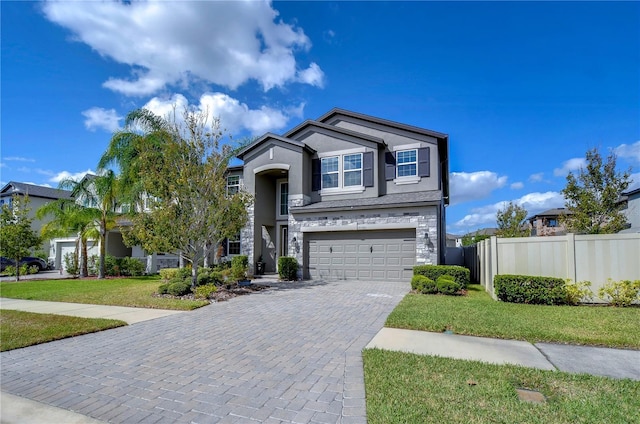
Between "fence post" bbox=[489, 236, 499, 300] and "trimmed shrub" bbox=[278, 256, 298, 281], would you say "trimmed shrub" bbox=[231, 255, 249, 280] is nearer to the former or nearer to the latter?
"trimmed shrub" bbox=[278, 256, 298, 281]

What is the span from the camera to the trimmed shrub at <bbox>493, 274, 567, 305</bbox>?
9219 millimetres

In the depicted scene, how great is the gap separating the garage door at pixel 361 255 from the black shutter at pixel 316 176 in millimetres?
2798

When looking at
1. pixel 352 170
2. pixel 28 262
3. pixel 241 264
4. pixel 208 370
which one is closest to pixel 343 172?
pixel 352 170

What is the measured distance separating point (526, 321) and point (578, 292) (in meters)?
3.27

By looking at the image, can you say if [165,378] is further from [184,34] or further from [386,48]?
[386,48]

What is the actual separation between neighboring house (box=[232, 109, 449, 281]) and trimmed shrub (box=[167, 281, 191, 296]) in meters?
6.37

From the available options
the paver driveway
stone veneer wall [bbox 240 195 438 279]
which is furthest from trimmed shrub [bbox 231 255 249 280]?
the paver driveway

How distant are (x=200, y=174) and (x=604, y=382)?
1230 cm

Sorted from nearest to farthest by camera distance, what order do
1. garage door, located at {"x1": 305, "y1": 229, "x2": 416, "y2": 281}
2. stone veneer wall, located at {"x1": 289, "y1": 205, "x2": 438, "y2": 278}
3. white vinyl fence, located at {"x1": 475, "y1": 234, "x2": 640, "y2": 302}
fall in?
white vinyl fence, located at {"x1": 475, "y1": 234, "x2": 640, "y2": 302}, stone veneer wall, located at {"x1": 289, "y1": 205, "x2": 438, "y2": 278}, garage door, located at {"x1": 305, "y1": 229, "x2": 416, "y2": 281}

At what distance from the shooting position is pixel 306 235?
1750 cm

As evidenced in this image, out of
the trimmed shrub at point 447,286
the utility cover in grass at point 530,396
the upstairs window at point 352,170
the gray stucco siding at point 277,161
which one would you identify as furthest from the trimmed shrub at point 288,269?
the utility cover in grass at point 530,396

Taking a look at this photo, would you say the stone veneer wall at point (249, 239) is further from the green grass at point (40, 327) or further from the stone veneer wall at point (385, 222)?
the green grass at point (40, 327)

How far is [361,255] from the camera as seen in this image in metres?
16.2

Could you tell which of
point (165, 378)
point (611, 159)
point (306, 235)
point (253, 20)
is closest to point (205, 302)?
point (165, 378)
